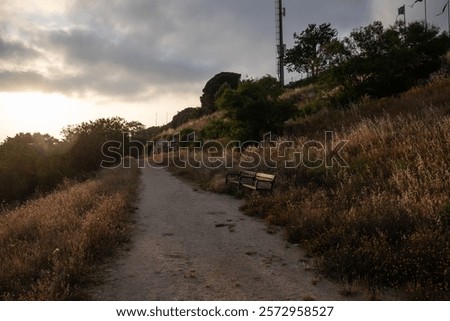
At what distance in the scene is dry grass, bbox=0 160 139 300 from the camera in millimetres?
5078

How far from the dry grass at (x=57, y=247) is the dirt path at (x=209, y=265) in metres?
0.40

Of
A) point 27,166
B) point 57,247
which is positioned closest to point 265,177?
point 57,247

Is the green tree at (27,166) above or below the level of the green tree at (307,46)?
below

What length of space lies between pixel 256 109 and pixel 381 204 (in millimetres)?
14488

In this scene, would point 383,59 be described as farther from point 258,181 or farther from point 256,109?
point 258,181

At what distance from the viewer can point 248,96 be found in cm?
2162

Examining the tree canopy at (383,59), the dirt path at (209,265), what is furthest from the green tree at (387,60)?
the dirt path at (209,265)

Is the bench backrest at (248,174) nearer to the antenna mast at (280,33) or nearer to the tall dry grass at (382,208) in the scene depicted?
the tall dry grass at (382,208)

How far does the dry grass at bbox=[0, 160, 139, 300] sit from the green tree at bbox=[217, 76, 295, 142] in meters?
12.1

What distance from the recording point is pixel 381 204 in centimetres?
735

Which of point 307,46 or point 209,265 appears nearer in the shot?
point 209,265

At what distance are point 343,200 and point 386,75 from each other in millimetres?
13715

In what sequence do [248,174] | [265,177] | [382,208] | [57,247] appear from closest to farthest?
[57,247], [382,208], [265,177], [248,174]

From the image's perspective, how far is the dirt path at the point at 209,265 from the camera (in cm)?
506
